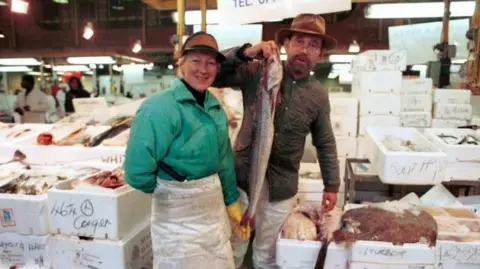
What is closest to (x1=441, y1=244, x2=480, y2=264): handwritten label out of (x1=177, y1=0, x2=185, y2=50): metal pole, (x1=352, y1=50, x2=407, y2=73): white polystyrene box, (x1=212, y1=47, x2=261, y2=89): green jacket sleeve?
(x1=212, y1=47, x2=261, y2=89): green jacket sleeve

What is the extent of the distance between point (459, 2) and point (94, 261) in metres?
7.44

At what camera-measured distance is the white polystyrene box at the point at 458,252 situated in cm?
204

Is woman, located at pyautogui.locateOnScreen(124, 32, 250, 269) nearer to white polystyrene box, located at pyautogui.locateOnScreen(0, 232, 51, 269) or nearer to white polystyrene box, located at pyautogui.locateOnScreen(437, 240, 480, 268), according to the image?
white polystyrene box, located at pyautogui.locateOnScreen(0, 232, 51, 269)

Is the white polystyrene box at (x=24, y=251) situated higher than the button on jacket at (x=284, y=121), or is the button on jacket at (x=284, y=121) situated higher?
the button on jacket at (x=284, y=121)

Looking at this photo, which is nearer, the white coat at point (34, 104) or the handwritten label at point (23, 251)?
the handwritten label at point (23, 251)

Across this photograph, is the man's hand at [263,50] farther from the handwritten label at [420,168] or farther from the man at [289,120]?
the handwritten label at [420,168]

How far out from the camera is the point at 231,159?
7.12ft

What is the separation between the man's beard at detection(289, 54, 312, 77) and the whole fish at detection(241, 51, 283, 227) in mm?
364

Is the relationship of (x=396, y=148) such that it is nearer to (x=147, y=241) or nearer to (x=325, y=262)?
(x=325, y=262)

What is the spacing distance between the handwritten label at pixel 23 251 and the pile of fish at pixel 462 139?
3015mm

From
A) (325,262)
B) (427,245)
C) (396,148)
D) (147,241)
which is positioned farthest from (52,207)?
(396,148)

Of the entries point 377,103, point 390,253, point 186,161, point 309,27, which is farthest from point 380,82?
point 186,161

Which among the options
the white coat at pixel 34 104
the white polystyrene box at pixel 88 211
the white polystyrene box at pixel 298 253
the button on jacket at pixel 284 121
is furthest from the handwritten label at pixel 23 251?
the white coat at pixel 34 104

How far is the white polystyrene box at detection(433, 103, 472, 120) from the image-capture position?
5.37m
